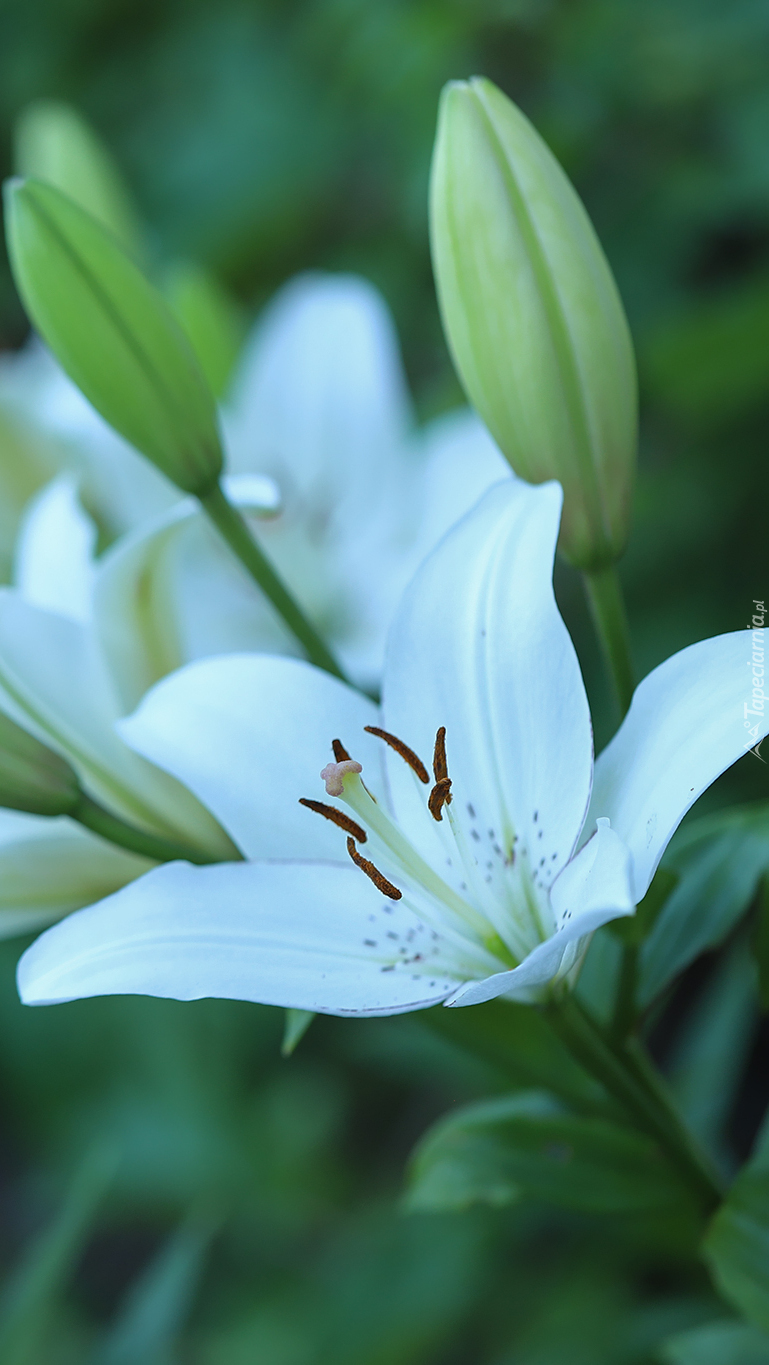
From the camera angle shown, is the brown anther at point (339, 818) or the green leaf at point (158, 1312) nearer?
the brown anther at point (339, 818)

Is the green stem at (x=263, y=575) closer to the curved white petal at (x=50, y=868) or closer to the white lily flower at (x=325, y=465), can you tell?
the curved white petal at (x=50, y=868)

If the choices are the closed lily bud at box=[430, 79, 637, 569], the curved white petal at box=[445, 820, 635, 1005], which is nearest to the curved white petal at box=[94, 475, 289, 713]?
the closed lily bud at box=[430, 79, 637, 569]

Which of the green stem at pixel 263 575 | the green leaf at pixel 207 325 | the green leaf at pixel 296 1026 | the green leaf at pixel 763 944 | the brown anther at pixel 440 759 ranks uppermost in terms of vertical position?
the green leaf at pixel 207 325

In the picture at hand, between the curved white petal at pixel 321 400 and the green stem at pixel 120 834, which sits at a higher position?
the curved white petal at pixel 321 400

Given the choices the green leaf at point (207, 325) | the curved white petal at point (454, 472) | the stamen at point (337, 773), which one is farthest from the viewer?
the green leaf at point (207, 325)

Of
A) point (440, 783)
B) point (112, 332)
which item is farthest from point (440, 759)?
point (112, 332)

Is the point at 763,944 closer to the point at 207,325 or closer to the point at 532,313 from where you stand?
the point at 532,313

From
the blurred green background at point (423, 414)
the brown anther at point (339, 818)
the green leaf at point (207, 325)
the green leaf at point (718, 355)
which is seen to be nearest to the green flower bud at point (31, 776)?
the brown anther at point (339, 818)
